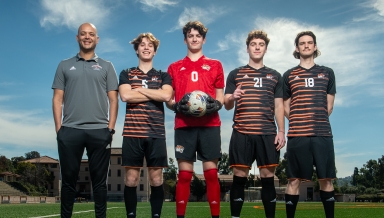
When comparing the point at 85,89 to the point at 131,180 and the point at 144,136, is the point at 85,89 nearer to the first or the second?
the point at 144,136

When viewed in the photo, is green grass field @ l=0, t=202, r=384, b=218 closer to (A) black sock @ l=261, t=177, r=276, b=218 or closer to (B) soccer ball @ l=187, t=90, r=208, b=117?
(A) black sock @ l=261, t=177, r=276, b=218

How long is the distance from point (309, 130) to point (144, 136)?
6.86 ft

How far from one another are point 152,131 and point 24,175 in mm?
93282

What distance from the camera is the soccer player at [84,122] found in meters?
5.16

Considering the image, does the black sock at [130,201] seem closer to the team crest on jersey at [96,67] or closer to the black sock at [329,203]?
the team crest on jersey at [96,67]

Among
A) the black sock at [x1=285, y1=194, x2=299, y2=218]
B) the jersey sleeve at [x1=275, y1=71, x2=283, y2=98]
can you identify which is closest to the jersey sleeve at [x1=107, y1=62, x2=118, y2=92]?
the jersey sleeve at [x1=275, y1=71, x2=283, y2=98]

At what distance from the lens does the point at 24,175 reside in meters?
Result: 91.6

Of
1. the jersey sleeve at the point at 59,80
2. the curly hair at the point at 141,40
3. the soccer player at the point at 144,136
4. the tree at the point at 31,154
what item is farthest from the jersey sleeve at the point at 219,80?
the tree at the point at 31,154

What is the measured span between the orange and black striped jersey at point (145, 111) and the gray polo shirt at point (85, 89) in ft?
1.19

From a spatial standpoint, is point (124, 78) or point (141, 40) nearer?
point (124, 78)

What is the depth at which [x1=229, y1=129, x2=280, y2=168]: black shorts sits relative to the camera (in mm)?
5566

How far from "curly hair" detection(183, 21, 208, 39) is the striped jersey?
1.02ft

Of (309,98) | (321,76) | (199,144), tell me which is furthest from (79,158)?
(321,76)

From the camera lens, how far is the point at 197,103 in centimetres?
524
